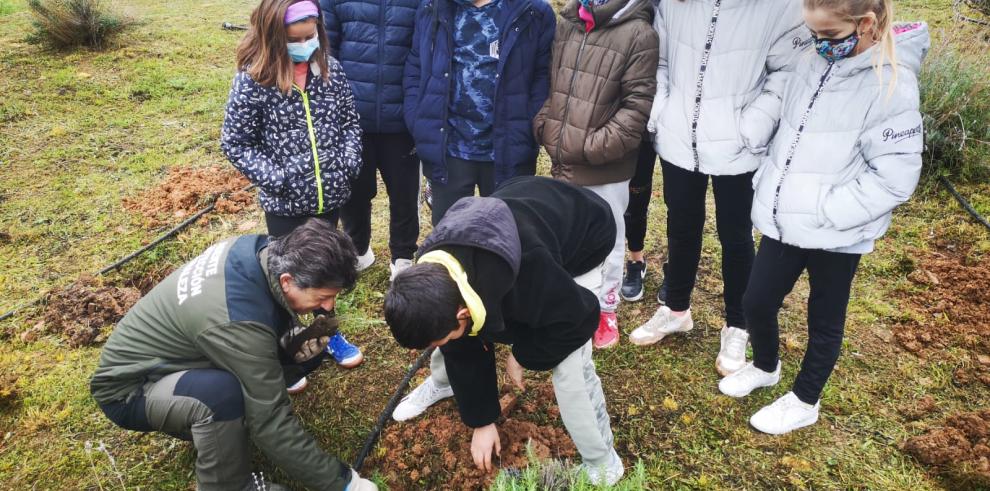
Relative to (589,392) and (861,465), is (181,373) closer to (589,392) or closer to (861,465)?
A: (589,392)

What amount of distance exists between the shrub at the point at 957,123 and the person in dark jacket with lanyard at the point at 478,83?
362 cm

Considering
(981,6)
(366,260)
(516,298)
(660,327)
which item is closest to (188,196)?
(366,260)

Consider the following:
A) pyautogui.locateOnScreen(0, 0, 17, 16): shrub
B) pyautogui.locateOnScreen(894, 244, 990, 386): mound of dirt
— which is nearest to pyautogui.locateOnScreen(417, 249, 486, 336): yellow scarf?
pyautogui.locateOnScreen(894, 244, 990, 386): mound of dirt

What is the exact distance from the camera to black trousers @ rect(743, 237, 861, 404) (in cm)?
232

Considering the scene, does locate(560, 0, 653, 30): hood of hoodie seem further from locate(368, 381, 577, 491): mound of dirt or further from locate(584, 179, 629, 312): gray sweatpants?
locate(368, 381, 577, 491): mound of dirt

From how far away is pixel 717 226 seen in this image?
273cm

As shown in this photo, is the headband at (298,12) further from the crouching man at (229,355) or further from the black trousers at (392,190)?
the crouching man at (229,355)

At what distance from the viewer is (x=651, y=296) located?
12.0ft

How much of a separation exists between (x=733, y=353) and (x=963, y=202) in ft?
8.92

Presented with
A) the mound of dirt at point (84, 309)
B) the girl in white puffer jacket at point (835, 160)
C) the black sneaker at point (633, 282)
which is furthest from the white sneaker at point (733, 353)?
the mound of dirt at point (84, 309)

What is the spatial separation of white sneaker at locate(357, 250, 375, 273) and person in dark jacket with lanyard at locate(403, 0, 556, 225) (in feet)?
3.23

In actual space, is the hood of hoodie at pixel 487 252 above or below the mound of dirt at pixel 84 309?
above

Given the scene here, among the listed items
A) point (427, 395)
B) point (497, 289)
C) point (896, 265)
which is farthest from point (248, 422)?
point (896, 265)

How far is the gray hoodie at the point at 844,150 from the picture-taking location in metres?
2.00
